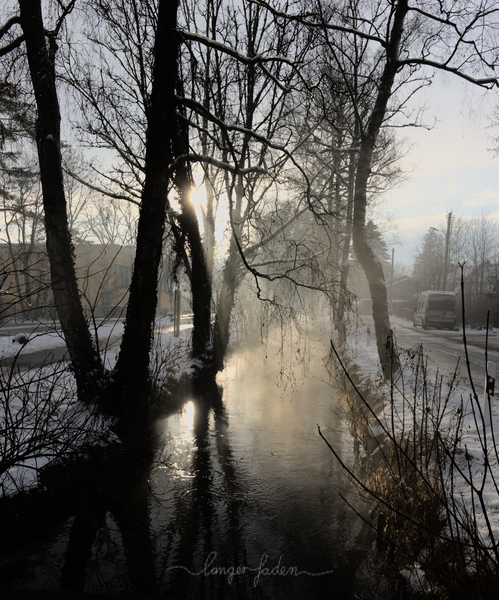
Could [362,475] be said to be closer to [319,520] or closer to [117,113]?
[319,520]

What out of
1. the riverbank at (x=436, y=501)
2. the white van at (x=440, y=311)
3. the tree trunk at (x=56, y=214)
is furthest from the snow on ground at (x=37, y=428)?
the white van at (x=440, y=311)

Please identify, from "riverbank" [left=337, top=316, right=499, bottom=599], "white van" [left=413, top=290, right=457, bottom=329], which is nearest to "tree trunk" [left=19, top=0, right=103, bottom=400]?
"riverbank" [left=337, top=316, right=499, bottom=599]

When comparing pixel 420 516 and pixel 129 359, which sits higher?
pixel 129 359

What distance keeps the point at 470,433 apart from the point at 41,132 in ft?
25.3

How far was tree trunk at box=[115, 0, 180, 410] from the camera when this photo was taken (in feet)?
19.3

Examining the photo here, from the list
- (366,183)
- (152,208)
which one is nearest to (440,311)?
(366,183)

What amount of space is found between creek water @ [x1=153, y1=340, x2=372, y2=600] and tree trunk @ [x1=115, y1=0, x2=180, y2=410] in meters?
1.73

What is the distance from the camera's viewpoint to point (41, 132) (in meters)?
6.79

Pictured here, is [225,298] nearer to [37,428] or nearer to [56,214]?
[56,214]

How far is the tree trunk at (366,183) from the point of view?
9.48 meters

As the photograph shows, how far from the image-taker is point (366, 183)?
32.7 feet

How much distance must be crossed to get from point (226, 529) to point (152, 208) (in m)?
4.26

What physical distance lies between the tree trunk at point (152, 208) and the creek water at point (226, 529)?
64.0 inches

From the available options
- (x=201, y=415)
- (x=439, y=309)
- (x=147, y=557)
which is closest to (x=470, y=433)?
(x=147, y=557)
